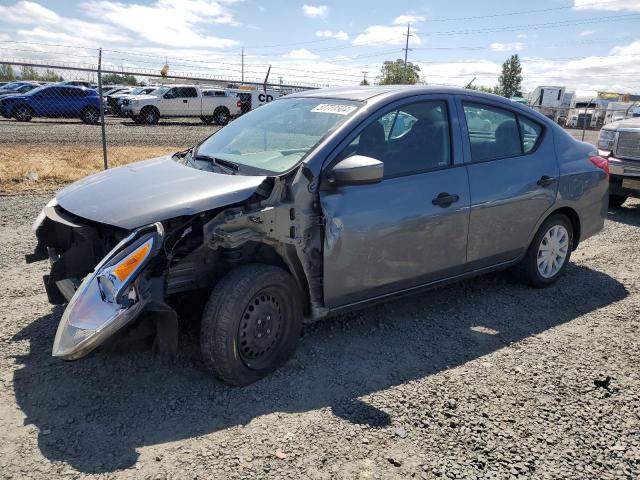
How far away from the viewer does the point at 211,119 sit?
25.4 meters

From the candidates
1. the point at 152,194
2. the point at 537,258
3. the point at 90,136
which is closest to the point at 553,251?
the point at 537,258

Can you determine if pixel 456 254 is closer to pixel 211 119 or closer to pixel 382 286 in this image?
pixel 382 286

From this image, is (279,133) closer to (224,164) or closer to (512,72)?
(224,164)

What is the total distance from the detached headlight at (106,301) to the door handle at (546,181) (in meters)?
3.18

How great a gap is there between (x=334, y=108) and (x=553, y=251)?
2.52 m

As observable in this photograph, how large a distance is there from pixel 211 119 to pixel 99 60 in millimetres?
16785

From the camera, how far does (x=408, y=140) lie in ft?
12.5

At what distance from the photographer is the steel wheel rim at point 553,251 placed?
15.7 ft

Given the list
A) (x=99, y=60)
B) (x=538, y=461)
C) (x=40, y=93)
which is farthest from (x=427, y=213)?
(x=40, y=93)

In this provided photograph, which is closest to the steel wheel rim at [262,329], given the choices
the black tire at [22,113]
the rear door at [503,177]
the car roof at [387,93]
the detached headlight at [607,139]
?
the car roof at [387,93]

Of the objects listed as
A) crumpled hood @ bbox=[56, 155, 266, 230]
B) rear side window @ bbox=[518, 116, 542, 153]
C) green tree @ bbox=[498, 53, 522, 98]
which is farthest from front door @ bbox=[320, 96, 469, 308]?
green tree @ bbox=[498, 53, 522, 98]

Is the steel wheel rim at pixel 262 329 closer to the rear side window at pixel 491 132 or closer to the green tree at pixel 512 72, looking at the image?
the rear side window at pixel 491 132

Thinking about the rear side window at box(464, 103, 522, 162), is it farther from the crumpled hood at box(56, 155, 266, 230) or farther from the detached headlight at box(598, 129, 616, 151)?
the detached headlight at box(598, 129, 616, 151)

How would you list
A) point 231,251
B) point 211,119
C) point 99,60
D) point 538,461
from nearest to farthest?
point 538,461, point 231,251, point 99,60, point 211,119
